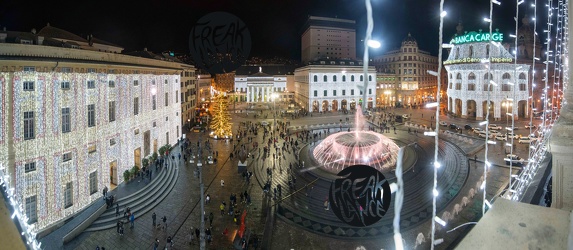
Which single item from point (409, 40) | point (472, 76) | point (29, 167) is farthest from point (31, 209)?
point (409, 40)

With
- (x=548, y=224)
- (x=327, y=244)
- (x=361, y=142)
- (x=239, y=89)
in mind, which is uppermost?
(x=239, y=89)

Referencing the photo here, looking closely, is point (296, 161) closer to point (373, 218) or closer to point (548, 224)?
point (373, 218)

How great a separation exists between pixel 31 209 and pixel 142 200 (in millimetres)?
5181

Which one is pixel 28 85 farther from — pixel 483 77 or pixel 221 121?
pixel 483 77

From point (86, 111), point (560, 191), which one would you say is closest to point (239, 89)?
point (86, 111)

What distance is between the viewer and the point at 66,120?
1645cm

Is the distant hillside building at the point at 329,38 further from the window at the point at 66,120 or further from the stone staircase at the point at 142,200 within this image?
the window at the point at 66,120

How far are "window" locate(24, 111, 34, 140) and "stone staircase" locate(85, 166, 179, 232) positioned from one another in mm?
4887

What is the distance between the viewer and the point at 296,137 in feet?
123

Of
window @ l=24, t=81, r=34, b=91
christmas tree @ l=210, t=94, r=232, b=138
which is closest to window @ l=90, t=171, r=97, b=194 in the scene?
window @ l=24, t=81, r=34, b=91

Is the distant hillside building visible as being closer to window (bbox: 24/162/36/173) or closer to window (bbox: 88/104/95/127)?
window (bbox: 88/104/95/127)

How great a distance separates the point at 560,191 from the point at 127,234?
52.1ft

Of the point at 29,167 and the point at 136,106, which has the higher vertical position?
the point at 136,106

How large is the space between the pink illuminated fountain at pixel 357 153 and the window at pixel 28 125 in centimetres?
1724
